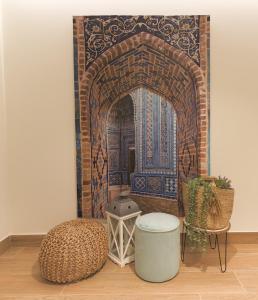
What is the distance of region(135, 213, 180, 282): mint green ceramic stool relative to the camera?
1321mm

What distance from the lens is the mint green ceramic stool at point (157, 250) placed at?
1321mm

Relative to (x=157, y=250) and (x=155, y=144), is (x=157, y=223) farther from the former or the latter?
(x=155, y=144)

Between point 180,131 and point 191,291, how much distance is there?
114cm

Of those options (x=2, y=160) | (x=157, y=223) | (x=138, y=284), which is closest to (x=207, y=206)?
(x=157, y=223)

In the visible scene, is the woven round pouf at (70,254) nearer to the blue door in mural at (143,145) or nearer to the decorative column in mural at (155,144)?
the blue door in mural at (143,145)

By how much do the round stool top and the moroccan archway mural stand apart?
0.43 metres

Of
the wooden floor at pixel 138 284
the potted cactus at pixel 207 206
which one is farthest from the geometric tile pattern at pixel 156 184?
the wooden floor at pixel 138 284

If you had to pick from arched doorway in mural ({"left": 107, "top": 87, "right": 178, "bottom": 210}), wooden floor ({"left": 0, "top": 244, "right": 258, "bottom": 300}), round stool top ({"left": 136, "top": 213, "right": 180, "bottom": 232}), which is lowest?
wooden floor ({"left": 0, "top": 244, "right": 258, "bottom": 300})

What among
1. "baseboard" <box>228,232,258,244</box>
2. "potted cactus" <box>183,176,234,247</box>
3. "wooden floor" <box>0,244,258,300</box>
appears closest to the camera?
"wooden floor" <box>0,244,258,300</box>

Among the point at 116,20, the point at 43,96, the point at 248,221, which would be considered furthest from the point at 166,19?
the point at 248,221

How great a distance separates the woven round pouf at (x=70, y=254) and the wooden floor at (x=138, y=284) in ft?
0.25

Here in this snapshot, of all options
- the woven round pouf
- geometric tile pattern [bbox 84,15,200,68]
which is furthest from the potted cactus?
geometric tile pattern [bbox 84,15,200,68]

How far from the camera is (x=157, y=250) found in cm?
132

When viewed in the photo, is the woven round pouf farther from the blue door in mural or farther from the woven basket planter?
the woven basket planter
